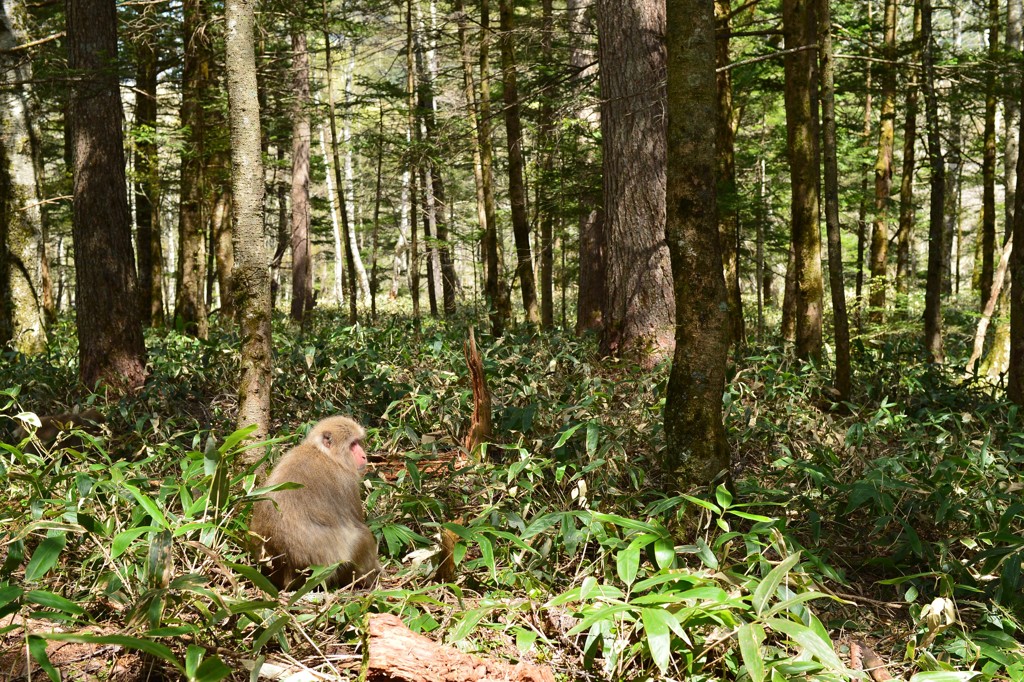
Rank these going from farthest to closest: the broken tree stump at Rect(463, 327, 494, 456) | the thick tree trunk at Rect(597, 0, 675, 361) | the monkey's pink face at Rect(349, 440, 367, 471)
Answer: the thick tree trunk at Rect(597, 0, 675, 361) → the broken tree stump at Rect(463, 327, 494, 456) → the monkey's pink face at Rect(349, 440, 367, 471)

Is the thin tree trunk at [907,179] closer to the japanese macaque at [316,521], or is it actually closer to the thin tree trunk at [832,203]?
the thin tree trunk at [832,203]

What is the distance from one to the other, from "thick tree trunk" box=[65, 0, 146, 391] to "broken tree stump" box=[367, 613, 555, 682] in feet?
19.4

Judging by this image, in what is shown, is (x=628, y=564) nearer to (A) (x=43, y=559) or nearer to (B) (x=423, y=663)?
(B) (x=423, y=663)

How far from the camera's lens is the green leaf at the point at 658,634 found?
235 centimetres

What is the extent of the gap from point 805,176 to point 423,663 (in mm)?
6387

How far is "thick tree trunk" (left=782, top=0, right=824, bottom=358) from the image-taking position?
23.7 ft

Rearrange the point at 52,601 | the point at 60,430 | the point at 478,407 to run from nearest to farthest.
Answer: the point at 52,601 → the point at 60,430 → the point at 478,407

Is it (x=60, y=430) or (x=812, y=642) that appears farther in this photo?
(x=60, y=430)

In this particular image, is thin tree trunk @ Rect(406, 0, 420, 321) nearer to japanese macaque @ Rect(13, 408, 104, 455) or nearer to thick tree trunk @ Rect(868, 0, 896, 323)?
japanese macaque @ Rect(13, 408, 104, 455)

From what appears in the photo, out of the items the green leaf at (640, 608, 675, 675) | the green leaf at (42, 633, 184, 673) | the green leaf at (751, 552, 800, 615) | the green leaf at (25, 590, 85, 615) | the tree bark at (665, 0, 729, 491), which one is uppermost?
the tree bark at (665, 0, 729, 491)

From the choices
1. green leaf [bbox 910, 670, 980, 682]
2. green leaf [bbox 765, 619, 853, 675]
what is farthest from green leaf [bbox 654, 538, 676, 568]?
green leaf [bbox 910, 670, 980, 682]

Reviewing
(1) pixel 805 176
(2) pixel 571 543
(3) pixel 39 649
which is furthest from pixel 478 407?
(1) pixel 805 176

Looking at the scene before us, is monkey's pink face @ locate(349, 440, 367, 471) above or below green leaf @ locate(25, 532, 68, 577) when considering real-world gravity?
above

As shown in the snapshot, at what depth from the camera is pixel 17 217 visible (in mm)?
10320
